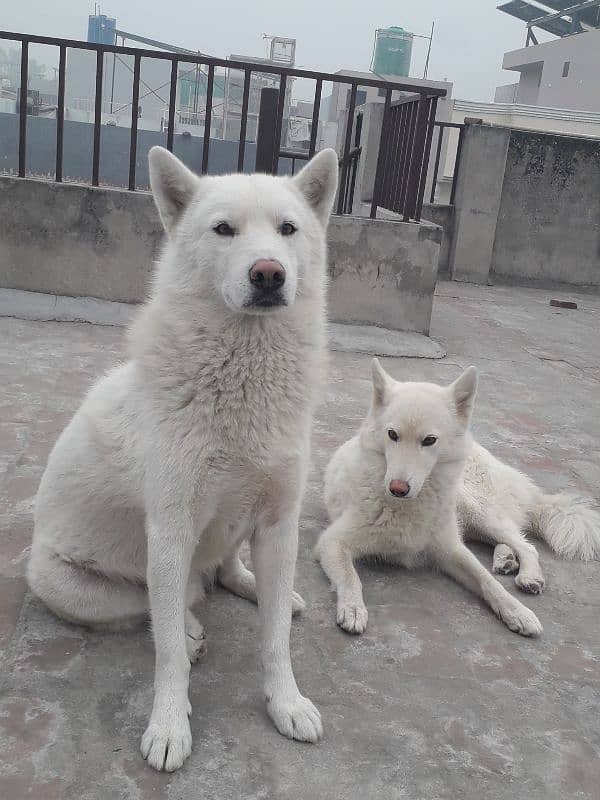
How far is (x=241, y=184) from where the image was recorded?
2.10 metres

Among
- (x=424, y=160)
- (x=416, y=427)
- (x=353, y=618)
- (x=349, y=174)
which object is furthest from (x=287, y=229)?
(x=349, y=174)

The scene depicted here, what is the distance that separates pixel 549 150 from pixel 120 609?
31.7ft

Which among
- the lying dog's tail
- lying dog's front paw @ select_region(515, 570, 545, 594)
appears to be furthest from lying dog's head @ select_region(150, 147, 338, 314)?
the lying dog's tail

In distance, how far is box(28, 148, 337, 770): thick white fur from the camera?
1983 mm

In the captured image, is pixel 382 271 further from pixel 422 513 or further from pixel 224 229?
pixel 224 229

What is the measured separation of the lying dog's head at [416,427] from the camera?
9.22 feet

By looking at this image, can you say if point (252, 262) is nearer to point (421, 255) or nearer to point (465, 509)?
point (465, 509)

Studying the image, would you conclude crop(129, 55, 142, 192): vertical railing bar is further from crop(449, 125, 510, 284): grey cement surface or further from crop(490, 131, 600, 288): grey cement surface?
crop(490, 131, 600, 288): grey cement surface

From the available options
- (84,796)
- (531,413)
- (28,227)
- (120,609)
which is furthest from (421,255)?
(84,796)

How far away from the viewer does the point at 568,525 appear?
3285 mm

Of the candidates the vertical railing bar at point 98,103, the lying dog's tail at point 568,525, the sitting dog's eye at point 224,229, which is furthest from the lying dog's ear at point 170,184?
the vertical railing bar at point 98,103

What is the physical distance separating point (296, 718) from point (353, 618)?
1.96 feet

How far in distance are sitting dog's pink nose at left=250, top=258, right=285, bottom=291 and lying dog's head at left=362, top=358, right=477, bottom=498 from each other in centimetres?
108

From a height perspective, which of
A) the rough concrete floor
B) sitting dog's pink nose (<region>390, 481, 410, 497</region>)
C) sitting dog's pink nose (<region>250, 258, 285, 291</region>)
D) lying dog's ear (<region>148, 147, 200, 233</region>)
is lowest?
the rough concrete floor
